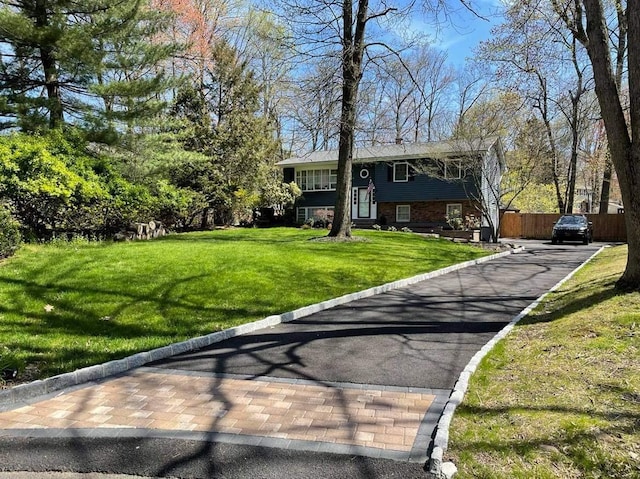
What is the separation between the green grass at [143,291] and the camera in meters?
5.30

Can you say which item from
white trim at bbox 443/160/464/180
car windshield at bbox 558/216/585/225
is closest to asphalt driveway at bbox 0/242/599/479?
white trim at bbox 443/160/464/180

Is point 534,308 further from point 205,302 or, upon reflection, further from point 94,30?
point 94,30

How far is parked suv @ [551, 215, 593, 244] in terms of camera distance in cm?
2328

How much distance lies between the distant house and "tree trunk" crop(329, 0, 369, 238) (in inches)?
397

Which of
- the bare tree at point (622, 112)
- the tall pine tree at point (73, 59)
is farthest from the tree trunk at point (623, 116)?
the tall pine tree at point (73, 59)

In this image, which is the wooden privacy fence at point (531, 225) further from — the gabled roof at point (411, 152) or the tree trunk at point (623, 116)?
the tree trunk at point (623, 116)

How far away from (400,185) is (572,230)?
10.8 meters

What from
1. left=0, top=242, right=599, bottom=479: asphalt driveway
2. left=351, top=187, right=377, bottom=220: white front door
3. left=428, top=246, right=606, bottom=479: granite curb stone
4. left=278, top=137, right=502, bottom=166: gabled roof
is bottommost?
left=0, top=242, right=599, bottom=479: asphalt driveway

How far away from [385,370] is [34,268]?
6852mm

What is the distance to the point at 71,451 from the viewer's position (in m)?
3.06

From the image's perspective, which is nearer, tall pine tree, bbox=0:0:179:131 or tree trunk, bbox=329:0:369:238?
tall pine tree, bbox=0:0:179:131

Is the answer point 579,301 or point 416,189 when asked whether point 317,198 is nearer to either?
point 416,189

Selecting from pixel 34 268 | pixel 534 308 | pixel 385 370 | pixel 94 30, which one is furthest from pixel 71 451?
pixel 94 30

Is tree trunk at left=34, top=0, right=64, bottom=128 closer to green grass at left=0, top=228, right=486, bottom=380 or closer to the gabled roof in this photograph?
green grass at left=0, top=228, right=486, bottom=380
